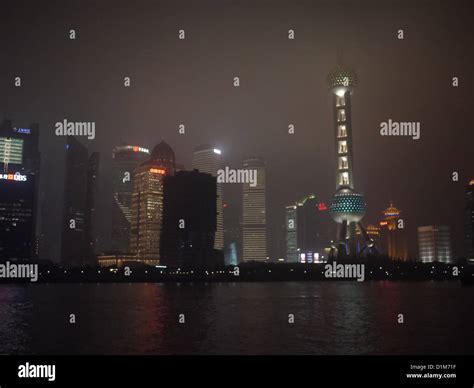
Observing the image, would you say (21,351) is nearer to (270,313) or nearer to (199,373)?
(199,373)

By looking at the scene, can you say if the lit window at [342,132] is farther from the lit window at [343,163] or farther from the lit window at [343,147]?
the lit window at [343,163]

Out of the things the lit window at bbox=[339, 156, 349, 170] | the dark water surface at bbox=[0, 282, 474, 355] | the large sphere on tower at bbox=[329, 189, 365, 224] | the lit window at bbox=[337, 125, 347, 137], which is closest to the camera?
the dark water surface at bbox=[0, 282, 474, 355]

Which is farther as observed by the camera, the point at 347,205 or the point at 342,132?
the point at 342,132

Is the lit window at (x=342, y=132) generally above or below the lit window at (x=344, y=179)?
above

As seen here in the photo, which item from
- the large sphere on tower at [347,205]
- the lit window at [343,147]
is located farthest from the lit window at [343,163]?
the large sphere on tower at [347,205]

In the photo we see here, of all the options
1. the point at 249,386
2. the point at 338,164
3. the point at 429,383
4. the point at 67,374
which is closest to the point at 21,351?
the point at 67,374

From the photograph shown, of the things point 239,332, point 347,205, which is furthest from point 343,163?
point 239,332

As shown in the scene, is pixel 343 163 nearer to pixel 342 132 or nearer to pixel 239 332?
pixel 342 132

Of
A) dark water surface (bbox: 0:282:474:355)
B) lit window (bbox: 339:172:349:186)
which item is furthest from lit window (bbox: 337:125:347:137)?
dark water surface (bbox: 0:282:474:355)

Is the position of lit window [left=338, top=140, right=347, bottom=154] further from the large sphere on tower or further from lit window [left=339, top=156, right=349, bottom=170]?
the large sphere on tower

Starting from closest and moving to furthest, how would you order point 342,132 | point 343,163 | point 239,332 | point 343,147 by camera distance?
point 239,332
point 343,163
point 343,147
point 342,132

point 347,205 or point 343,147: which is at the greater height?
point 343,147
